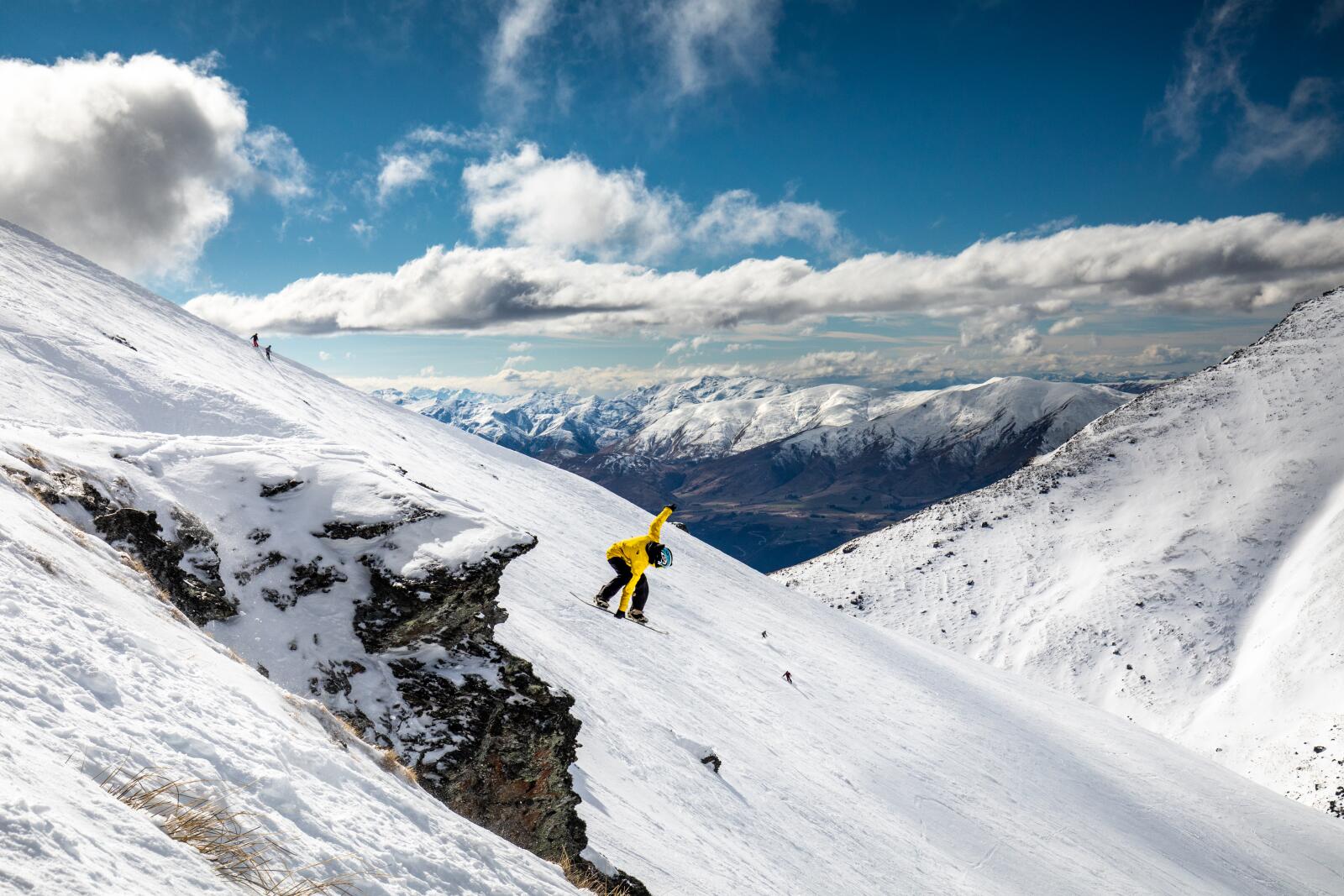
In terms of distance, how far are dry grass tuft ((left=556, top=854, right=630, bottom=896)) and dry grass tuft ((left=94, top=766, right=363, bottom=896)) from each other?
6574 millimetres

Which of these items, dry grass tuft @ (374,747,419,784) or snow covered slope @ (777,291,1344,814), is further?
snow covered slope @ (777,291,1344,814)

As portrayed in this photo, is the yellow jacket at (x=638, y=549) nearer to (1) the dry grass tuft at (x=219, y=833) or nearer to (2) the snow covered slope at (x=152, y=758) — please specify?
(2) the snow covered slope at (x=152, y=758)

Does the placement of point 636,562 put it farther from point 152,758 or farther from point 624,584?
point 152,758

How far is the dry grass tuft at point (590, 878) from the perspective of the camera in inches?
403

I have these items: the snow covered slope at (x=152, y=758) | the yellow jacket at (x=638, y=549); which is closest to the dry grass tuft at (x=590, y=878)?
the snow covered slope at (x=152, y=758)

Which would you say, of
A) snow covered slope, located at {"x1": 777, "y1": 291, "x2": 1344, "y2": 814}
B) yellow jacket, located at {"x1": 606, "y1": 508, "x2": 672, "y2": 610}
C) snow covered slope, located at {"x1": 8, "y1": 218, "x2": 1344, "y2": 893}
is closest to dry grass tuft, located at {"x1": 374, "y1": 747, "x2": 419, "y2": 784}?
snow covered slope, located at {"x1": 8, "y1": 218, "x2": 1344, "y2": 893}

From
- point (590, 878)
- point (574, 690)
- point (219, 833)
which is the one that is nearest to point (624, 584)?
point (574, 690)

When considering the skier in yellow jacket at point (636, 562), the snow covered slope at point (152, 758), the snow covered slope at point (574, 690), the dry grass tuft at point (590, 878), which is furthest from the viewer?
the skier in yellow jacket at point (636, 562)

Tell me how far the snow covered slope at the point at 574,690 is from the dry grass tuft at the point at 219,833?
0.29 meters

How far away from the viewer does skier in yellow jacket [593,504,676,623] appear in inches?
730

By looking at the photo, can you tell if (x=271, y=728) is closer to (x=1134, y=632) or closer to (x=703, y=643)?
(x=703, y=643)

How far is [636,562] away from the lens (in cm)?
1973

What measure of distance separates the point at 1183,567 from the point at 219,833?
162899mm

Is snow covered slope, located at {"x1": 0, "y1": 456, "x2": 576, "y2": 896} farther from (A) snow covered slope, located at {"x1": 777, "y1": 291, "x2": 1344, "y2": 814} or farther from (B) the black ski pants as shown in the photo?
(A) snow covered slope, located at {"x1": 777, "y1": 291, "x2": 1344, "y2": 814}
